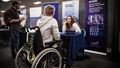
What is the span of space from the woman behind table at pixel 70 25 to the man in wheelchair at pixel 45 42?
0.37 ft

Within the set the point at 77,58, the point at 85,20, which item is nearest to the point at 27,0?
the point at 85,20

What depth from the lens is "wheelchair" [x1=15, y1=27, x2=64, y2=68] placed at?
264 cm

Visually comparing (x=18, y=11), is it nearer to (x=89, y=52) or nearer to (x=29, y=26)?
(x=29, y=26)

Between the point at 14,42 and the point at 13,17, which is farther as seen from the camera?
the point at 14,42

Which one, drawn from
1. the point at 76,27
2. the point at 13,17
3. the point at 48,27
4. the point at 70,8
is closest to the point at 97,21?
the point at 76,27


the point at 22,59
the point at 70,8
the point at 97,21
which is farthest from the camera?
the point at 22,59

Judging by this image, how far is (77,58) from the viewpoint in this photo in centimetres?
296

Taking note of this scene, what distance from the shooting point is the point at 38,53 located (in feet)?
8.93

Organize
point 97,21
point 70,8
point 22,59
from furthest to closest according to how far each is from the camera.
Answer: point 22,59, point 97,21, point 70,8

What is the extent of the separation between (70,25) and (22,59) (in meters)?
0.76

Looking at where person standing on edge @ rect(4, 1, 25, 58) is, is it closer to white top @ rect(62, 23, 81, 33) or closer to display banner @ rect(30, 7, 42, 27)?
display banner @ rect(30, 7, 42, 27)

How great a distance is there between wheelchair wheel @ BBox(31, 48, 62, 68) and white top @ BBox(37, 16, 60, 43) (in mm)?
178

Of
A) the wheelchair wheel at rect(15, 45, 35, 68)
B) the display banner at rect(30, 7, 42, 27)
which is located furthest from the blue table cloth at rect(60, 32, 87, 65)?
the wheelchair wheel at rect(15, 45, 35, 68)

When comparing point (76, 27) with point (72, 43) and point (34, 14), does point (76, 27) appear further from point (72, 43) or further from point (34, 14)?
point (34, 14)
